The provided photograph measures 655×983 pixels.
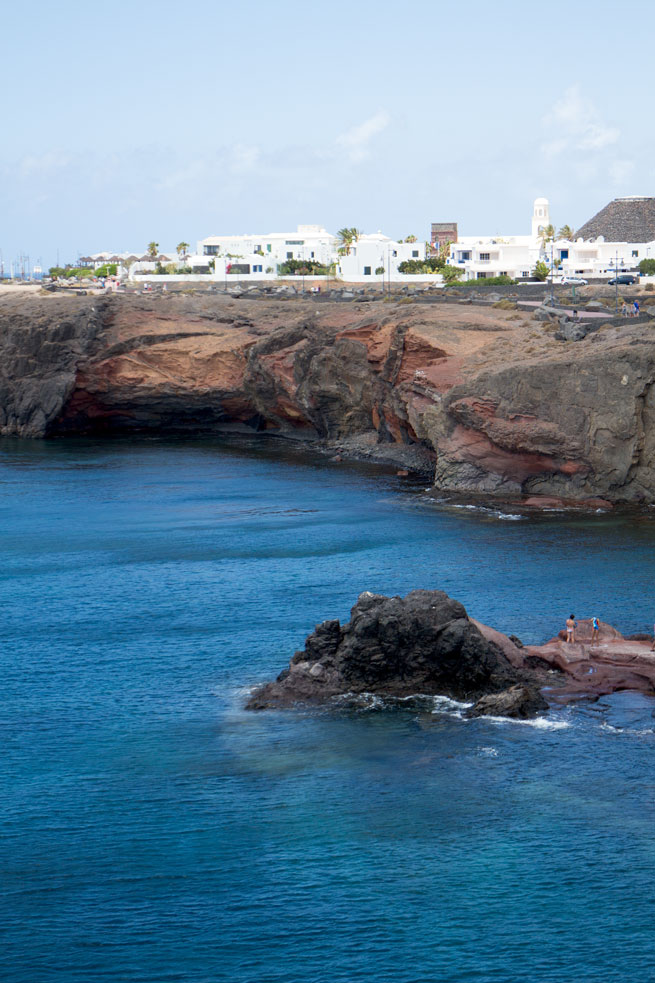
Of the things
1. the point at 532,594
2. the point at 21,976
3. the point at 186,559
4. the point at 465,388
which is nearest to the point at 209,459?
the point at 465,388

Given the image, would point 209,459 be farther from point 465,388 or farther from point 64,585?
point 64,585

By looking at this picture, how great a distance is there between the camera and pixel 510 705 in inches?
1891

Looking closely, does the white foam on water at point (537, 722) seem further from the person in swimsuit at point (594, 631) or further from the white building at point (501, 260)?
the white building at point (501, 260)

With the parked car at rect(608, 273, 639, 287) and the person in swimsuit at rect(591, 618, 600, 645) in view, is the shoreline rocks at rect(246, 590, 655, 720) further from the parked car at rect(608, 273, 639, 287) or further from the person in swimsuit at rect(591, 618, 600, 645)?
the parked car at rect(608, 273, 639, 287)

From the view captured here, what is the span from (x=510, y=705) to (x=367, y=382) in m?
69.0

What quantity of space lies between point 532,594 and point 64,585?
86.6 ft

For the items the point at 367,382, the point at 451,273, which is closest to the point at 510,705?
the point at 367,382

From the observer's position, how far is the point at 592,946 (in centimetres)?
3256

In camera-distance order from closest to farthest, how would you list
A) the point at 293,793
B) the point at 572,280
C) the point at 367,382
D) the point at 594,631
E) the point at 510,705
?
the point at 293,793 → the point at 510,705 → the point at 594,631 → the point at 367,382 → the point at 572,280

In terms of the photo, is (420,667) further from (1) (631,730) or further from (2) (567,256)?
(2) (567,256)

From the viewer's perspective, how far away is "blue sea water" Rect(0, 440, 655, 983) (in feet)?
108

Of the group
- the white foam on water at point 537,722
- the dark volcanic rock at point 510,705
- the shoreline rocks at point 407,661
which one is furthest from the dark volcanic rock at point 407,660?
the white foam on water at point 537,722

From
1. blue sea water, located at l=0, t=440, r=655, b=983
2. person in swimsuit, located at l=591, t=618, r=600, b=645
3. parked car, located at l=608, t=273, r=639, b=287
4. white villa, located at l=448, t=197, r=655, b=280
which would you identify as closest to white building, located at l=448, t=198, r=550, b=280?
white villa, located at l=448, t=197, r=655, b=280

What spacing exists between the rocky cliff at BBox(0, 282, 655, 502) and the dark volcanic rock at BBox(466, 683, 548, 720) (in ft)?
136
